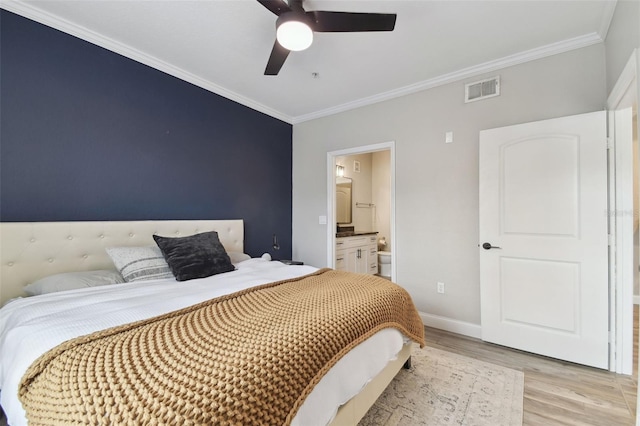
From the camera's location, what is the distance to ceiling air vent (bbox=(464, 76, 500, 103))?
2.55 metres

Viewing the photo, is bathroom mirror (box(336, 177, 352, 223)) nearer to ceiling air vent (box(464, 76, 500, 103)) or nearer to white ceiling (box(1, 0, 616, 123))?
white ceiling (box(1, 0, 616, 123))

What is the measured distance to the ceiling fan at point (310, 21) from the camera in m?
1.58

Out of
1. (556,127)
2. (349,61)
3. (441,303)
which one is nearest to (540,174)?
(556,127)

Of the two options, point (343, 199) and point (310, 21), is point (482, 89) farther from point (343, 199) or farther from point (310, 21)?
point (343, 199)

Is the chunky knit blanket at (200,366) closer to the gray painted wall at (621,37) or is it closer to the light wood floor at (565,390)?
the light wood floor at (565,390)

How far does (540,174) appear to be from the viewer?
2.26 m

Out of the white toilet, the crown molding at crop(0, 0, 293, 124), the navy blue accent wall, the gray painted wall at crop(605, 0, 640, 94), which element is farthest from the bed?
the white toilet

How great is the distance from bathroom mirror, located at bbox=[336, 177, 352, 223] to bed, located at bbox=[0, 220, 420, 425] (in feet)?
8.35

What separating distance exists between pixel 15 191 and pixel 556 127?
411 cm

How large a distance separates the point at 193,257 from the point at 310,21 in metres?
1.85

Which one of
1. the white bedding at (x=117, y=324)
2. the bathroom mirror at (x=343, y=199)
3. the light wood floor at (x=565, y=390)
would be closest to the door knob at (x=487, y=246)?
the light wood floor at (x=565, y=390)

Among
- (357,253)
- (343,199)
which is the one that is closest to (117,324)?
(357,253)

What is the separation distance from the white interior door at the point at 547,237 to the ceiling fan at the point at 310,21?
60.9 inches

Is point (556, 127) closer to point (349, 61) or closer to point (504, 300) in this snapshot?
point (504, 300)
